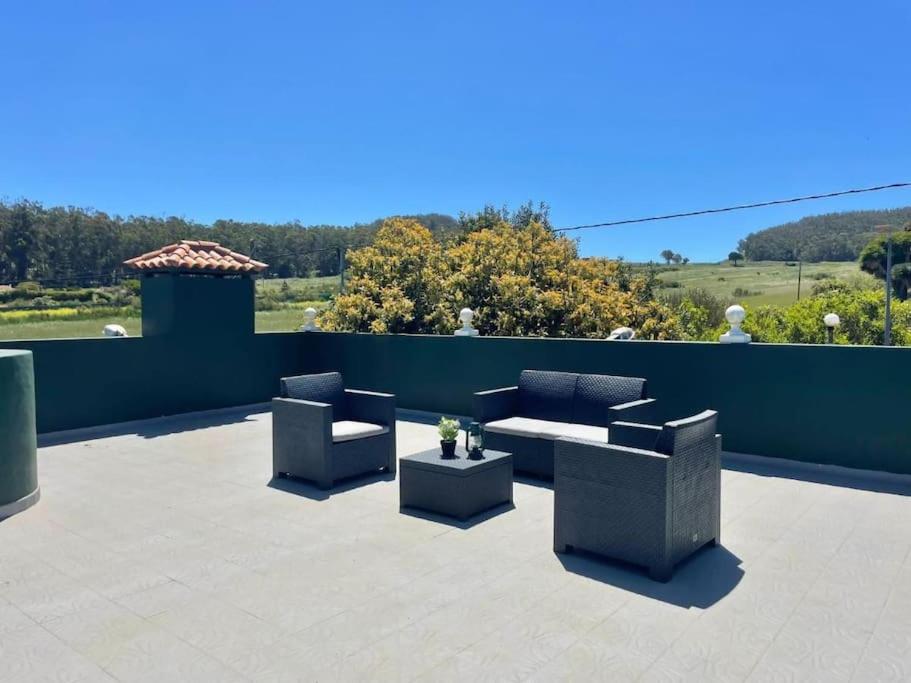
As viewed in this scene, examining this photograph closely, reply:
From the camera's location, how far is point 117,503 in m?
4.68

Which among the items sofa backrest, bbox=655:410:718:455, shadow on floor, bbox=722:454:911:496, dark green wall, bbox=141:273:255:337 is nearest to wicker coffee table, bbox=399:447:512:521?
sofa backrest, bbox=655:410:718:455

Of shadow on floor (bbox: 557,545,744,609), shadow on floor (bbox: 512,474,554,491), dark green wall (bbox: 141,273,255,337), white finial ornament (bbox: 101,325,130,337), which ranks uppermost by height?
dark green wall (bbox: 141,273,255,337)

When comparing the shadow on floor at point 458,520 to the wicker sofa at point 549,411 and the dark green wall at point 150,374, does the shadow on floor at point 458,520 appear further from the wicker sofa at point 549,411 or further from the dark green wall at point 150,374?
the dark green wall at point 150,374

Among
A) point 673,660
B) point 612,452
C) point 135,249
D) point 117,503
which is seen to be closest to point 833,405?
point 612,452

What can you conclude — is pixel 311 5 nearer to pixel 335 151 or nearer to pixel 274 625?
pixel 274 625

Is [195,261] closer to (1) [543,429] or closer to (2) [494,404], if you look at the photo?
(2) [494,404]

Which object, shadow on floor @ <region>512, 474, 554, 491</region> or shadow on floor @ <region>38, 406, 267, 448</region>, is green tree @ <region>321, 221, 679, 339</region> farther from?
shadow on floor @ <region>512, 474, 554, 491</region>

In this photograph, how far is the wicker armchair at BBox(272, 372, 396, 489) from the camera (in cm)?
494

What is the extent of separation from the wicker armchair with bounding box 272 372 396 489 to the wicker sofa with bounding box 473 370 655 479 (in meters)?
0.90

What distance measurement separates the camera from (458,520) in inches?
165

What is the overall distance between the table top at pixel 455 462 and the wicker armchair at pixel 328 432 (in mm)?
792

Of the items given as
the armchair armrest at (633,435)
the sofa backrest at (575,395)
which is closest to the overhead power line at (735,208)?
the sofa backrest at (575,395)

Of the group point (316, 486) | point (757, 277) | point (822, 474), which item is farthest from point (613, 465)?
point (757, 277)

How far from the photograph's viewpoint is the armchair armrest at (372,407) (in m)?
5.49
